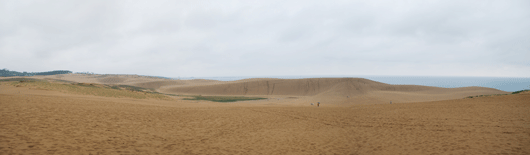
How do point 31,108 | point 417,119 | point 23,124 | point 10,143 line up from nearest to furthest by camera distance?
point 10,143, point 23,124, point 31,108, point 417,119

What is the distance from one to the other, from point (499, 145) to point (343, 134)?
5.83 metres

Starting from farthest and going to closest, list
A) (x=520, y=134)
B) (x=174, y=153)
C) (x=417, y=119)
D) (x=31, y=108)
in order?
(x=417, y=119) → (x=31, y=108) → (x=520, y=134) → (x=174, y=153)

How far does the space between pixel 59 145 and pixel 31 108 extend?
Answer: 701 cm

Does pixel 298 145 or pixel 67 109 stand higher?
pixel 67 109

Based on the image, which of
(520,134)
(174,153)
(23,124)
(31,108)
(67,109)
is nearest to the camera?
(174,153)

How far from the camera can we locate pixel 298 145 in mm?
10047

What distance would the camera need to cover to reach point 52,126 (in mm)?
9375

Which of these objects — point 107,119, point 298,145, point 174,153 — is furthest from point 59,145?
point 298,145

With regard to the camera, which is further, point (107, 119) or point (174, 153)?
point (107, 119)

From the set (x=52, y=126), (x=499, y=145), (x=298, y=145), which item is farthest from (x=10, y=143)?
(x=499, y=145)

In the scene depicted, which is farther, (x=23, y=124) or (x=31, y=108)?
(x=31, y=108)

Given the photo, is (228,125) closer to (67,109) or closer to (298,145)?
(298,145)

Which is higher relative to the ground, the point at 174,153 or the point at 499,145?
the point at 499,145

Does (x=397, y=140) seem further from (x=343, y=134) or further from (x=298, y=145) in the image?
(x=298, y=145)
